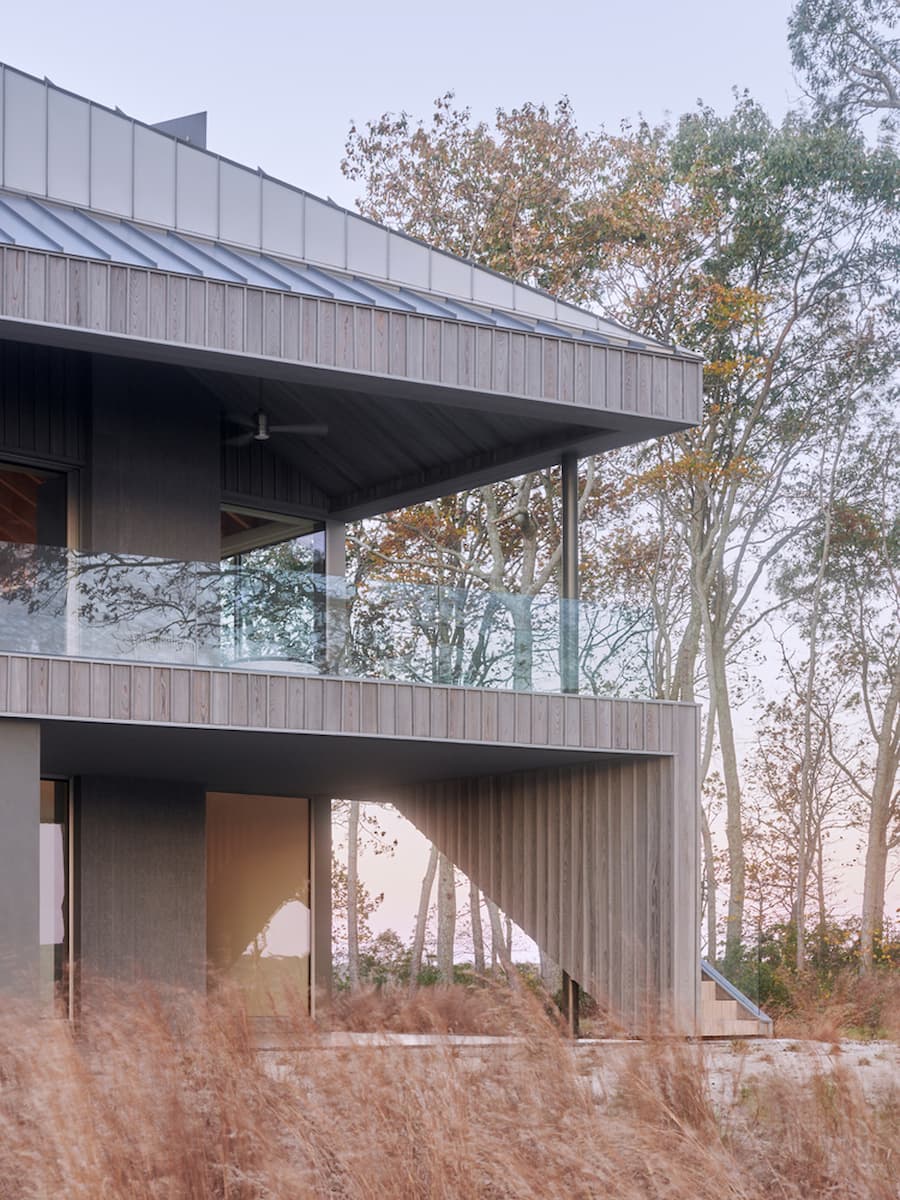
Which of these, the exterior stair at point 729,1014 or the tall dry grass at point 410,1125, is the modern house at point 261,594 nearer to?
the exterior stair at point 729,1014

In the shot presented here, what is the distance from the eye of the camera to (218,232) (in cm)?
1622

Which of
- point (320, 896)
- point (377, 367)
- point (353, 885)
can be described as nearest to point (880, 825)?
point (353, 885)

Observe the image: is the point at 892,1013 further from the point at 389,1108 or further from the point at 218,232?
the point at 218,232

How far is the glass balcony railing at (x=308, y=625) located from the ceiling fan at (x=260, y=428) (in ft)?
6.12

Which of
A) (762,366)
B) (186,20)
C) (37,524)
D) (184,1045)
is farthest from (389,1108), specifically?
(186,20)

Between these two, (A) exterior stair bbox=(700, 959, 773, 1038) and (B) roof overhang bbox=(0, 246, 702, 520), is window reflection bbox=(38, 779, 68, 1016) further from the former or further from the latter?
(A) exterior stair bbox=(700, 959, 773, 1038)

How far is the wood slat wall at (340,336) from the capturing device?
1208 centimetres

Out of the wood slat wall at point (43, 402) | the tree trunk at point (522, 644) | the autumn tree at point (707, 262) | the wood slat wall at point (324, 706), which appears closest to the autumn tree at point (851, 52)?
the autumn tree at point (707, 262)

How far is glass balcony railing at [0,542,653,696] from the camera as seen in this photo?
12.0 meters

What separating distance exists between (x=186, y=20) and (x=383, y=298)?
993 inches

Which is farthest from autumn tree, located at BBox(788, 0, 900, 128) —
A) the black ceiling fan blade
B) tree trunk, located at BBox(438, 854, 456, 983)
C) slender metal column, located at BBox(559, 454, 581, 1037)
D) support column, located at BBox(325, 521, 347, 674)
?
support column, located at BBox(325, 521, 347, 674)

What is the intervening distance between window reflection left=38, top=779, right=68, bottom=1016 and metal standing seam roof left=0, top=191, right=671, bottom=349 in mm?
4767

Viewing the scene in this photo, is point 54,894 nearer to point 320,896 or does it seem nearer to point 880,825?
point 320,896

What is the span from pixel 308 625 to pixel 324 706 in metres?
0.67
